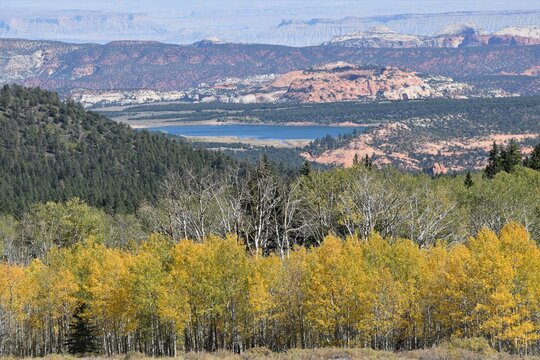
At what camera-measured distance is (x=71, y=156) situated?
582 ft

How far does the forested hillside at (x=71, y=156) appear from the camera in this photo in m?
152

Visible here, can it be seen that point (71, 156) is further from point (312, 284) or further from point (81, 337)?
point (312, 284)

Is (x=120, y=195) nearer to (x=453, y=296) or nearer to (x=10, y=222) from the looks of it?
(x=10, y=222)

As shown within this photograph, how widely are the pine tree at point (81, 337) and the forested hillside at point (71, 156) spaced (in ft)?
277

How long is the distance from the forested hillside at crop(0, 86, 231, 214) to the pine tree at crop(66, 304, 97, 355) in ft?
277

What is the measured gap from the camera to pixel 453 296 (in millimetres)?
44875

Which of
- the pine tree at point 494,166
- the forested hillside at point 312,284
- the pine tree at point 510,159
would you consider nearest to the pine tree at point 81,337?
the forested hillside at point 312,284

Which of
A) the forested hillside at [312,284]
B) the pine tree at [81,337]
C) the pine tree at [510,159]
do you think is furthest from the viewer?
the pine tree at [510,159]

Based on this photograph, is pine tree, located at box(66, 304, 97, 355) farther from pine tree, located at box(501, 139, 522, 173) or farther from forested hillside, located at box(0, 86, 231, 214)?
forested hillside, located at box(0, 86, 231, 214)

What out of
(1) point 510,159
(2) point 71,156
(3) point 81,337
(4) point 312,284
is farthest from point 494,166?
(2) point 71,156

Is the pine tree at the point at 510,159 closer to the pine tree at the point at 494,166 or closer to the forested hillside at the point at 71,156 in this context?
the pine tree at the point at 494,166

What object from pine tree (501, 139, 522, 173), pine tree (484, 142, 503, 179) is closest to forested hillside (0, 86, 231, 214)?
pine tree (484, 142, 503, 179)

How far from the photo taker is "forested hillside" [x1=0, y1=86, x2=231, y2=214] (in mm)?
152125

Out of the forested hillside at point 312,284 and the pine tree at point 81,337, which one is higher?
the forested hillside at point 312,284
